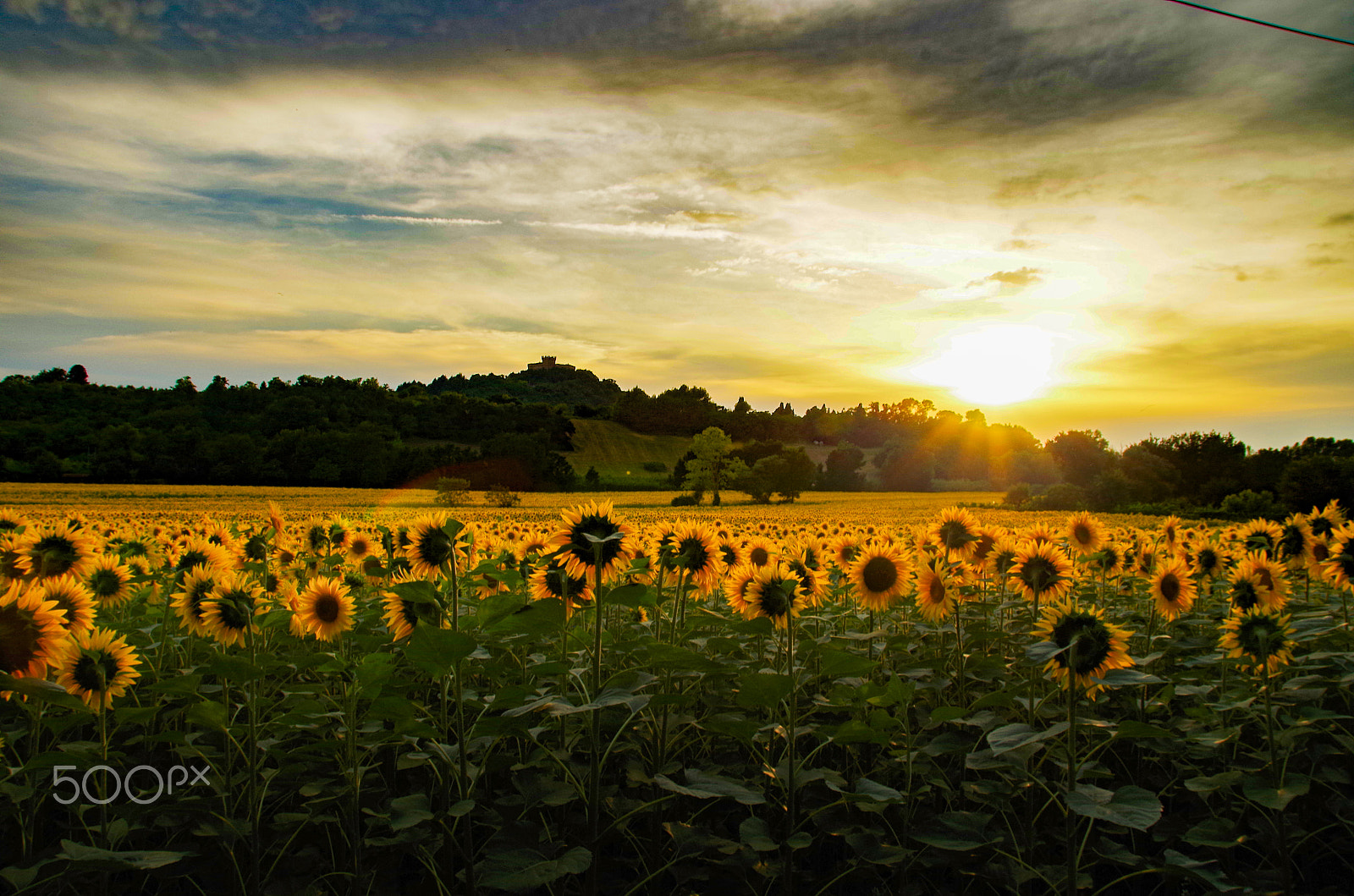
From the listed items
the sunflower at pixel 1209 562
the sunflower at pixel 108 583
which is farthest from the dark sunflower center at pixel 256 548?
the sunflower at pixel 1209 562

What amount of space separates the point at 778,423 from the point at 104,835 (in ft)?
332

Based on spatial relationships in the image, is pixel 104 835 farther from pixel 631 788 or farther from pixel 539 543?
pixel 539 543

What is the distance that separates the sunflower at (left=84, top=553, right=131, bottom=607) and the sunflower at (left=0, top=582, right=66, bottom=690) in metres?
2.78

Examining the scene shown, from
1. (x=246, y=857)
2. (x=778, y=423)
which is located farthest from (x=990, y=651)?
(x=778, y=423)

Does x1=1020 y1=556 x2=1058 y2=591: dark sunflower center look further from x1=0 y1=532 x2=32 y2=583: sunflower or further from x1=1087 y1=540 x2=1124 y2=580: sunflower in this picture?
x1=0 y1=532 x2=32 y2=583: sunflower

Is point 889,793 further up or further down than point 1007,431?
further down

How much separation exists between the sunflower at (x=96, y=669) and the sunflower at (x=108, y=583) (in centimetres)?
186

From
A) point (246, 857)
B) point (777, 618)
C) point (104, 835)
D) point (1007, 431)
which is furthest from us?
point (1007, 431)

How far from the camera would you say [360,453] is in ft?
201

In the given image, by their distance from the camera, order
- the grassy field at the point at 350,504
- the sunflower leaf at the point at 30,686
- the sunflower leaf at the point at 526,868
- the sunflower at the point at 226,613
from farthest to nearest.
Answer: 1. the grassy field at the point at 350,504
2. the sunflower at the point at 226,613
3. the sunflower leaf at the point at 526,868
4. the sunflower leaf at the point at 30,686

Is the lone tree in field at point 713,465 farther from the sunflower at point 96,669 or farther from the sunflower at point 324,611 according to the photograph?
the sunflower at point 96,669

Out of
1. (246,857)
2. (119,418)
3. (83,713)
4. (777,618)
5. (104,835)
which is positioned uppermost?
(119,418)

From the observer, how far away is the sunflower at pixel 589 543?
3289mm

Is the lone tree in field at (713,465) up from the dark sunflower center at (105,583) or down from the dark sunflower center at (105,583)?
up
